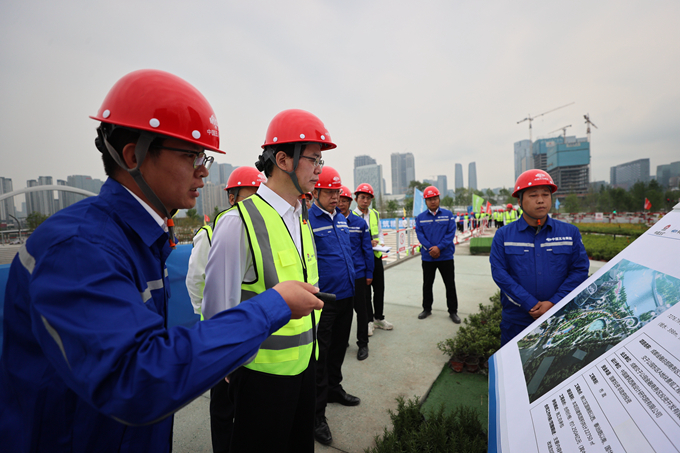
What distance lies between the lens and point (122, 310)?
2.17 feet

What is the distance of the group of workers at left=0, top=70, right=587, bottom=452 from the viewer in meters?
0.64

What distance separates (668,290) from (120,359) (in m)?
1.52

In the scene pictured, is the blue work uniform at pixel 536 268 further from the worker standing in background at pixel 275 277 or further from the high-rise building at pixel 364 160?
the high-rise building at pixel 364 160

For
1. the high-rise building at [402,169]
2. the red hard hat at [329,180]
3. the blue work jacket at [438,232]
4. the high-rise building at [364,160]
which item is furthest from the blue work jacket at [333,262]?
the high-rise building at [402,169]

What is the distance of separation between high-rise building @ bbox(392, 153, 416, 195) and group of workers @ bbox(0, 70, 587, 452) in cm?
17400

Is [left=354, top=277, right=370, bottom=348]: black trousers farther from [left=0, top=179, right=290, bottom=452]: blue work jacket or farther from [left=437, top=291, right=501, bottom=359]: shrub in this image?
[left=0, top=179, right=290, bottom=452]: blue work jacket

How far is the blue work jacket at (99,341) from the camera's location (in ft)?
2.03

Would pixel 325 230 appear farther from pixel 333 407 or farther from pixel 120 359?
pixel 120 359

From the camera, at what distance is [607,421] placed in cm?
77

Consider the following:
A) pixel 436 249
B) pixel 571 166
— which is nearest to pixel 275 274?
pixel 436 249

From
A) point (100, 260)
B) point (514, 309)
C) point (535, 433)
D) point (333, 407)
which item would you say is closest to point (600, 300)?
point (535, 433)

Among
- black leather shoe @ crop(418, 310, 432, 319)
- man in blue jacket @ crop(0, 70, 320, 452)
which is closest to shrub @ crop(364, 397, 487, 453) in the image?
man in blue jacket @ crop(0, 70, 320, 452)

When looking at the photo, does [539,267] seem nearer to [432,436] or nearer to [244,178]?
[432,436]

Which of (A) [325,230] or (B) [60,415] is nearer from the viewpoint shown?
(B) [60,415]
